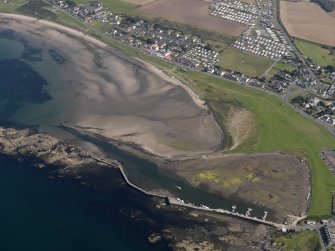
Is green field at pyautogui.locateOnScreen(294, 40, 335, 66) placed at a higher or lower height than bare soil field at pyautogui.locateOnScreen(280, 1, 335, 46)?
lower

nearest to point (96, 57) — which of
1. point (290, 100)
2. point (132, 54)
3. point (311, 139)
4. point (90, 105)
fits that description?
point (132, 54)

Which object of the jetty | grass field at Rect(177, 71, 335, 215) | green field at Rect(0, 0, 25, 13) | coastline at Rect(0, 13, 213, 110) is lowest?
the jetty

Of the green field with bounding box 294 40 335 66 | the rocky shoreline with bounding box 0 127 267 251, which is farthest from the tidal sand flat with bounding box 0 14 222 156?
the green field with bounding box 294 40 335 66

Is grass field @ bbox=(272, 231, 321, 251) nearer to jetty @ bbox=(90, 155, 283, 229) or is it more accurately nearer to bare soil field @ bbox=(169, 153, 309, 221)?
jetty @ bbox=(90, 155, 283, 229)

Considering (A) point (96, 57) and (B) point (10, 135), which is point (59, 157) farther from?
(A) point (96, 57)

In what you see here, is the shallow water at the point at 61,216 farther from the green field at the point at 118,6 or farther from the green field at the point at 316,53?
the green field at the point at 118,6

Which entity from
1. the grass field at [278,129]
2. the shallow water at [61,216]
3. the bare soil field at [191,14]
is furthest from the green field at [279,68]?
the shallow water at [61,216]
